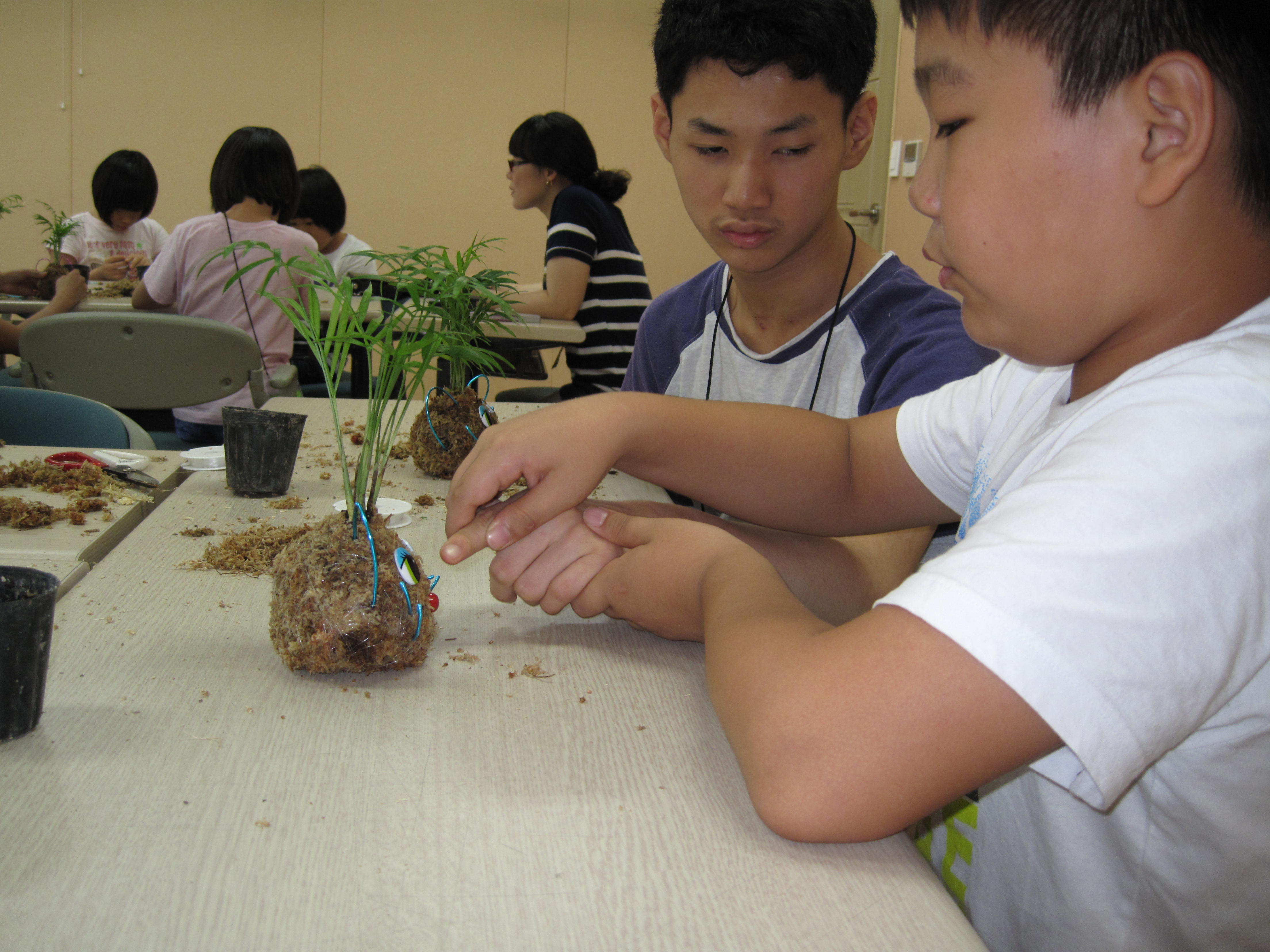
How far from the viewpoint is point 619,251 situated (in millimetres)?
3562

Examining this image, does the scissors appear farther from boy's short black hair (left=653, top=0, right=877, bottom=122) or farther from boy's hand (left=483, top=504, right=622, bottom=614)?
boy's short black hair (left=653, top=0, right=877, bottom=122)

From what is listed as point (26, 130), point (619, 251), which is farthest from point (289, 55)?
point (619, 251)

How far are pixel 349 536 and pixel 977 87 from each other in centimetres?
63

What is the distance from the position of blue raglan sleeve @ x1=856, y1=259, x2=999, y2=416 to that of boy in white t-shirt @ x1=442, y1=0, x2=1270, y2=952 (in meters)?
0.38

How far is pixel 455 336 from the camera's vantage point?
946mm

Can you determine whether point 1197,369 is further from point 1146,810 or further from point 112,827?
point 112,827

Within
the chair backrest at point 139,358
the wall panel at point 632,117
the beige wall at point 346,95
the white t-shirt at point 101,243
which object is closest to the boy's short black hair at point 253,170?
the chair backrest at point 139,358

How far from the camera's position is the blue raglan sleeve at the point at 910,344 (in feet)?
3.94

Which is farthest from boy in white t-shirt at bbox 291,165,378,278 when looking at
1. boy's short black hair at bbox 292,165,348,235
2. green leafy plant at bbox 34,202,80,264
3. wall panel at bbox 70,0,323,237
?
wall panel at bbox 70,0,323,237

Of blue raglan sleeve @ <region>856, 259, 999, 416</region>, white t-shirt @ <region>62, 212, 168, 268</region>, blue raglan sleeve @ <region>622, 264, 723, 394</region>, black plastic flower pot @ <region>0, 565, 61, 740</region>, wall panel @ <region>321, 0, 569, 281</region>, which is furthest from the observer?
wall panel @ <region>321, 0, 569, 281</region>

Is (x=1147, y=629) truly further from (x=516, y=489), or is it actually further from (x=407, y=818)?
(x=516, y=489)

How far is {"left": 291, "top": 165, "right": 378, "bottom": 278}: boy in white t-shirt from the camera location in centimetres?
461

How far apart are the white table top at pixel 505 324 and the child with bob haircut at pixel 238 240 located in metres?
0.13

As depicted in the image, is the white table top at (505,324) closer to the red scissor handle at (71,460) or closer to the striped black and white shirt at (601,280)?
the striped black and white shirt at (601,280)
